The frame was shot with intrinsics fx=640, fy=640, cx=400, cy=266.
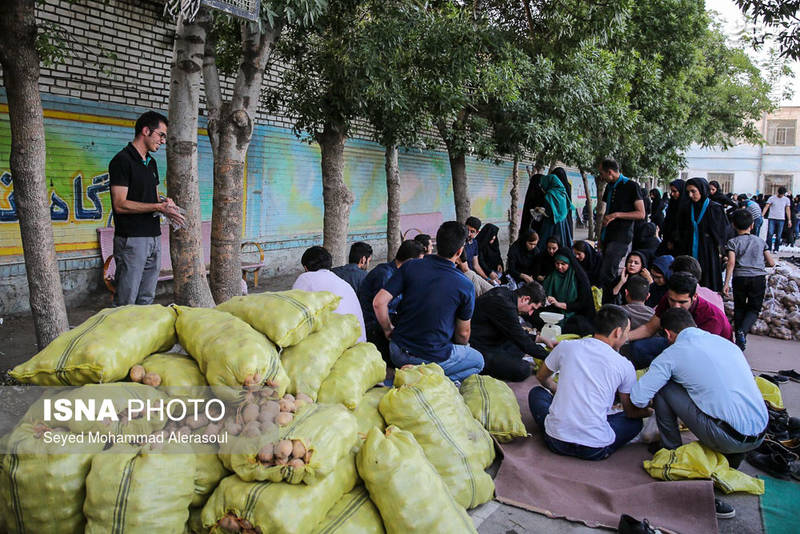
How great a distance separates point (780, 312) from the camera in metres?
8.25

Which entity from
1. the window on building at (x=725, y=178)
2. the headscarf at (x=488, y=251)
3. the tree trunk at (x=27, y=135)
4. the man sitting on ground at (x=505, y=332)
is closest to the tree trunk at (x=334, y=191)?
the headscarf at (x=488, y=251)

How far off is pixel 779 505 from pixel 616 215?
4.63 meters

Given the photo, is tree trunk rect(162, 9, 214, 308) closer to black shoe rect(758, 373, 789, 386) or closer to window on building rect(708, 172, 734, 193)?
black shoe rect(758, 373, 789, 386)

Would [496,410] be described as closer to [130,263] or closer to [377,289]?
[377,289]

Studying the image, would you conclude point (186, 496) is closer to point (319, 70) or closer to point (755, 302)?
point (319, 70)

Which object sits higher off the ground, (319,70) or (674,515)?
(319,70)

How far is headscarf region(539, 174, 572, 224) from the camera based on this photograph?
8.23 metres

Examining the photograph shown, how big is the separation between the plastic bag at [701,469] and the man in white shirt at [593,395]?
35 cm

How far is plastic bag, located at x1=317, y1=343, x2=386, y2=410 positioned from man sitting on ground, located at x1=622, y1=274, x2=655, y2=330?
9.01 ft

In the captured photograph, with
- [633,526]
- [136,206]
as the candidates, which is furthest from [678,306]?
[136,206]

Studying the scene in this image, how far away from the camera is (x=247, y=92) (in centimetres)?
555

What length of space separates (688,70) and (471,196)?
6.32 meters

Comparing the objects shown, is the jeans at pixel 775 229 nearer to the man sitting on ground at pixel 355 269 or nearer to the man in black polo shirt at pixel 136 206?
the man sitting on ground at pixel 355 269

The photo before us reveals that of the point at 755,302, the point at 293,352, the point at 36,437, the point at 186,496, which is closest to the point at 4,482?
the point at 36,437
